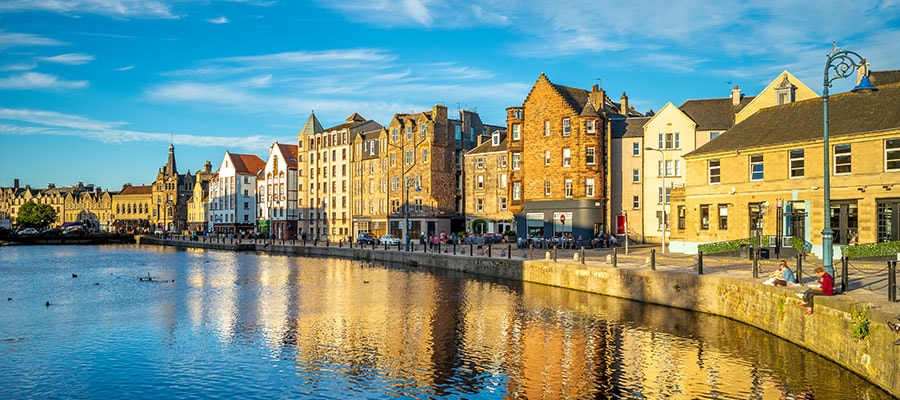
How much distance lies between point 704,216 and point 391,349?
2897 centimetres

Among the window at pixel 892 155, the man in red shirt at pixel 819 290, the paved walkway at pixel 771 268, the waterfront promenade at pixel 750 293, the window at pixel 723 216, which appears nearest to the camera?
the waterfront promenade at pixel 750 293

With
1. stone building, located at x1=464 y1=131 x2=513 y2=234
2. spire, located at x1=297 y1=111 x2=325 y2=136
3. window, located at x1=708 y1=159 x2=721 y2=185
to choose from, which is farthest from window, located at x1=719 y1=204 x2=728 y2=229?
spire, located at x1=297 y1=111 x2=325 y2=136

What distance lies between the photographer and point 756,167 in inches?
1622

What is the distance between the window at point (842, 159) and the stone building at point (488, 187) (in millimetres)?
39006

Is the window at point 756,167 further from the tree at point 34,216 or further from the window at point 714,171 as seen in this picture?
the tree at point 34,216

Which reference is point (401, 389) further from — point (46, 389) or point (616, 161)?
point (616, 161)

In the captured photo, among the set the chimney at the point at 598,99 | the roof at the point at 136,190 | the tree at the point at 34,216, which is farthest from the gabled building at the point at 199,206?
the chimney at the point at 598,99

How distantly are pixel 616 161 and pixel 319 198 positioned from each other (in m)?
51.9

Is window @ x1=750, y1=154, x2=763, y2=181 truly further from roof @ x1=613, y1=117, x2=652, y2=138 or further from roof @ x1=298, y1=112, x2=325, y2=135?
roof @ x1=298, y1=112, x2=325, y2=135

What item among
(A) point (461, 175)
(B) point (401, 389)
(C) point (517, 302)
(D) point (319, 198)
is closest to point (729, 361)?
(B) point (401, 389)

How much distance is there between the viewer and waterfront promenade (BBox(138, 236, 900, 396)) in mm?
17047

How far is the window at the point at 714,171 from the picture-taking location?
145ft

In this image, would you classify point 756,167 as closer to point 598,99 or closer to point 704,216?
point 704,216

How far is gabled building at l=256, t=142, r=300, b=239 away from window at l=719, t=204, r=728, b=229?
75.1 meters
